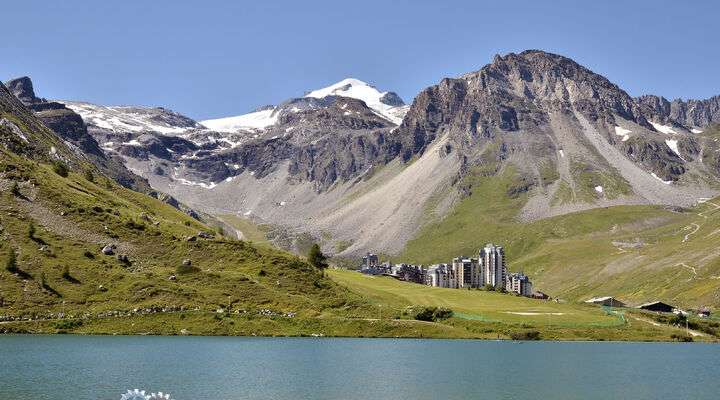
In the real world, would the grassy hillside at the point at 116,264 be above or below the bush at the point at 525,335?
above

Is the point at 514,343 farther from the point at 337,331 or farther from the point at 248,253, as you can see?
the point at 248,253

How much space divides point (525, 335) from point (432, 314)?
773 inches

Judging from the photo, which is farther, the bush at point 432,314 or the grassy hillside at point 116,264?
the bush at point 432,314

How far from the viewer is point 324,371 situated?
283ft

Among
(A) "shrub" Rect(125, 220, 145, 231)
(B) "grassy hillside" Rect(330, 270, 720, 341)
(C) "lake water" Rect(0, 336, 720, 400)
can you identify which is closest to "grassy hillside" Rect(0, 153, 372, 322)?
(A) "shrub" Rect(125, 220, 145, 231)

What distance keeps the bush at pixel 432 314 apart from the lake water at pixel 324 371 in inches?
1282

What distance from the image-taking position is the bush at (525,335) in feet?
525

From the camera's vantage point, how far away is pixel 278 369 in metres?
86.6

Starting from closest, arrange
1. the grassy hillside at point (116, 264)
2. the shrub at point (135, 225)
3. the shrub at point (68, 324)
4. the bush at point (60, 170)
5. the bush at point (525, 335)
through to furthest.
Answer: the shrub at point (68, 324)
the grassy hillside at point (116, 264)
the shrub at point (135, 225)
the bush at point (525, 335)
the bush at point (60, 170)

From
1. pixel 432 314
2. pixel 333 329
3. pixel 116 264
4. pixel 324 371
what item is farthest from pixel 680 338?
pixel 116 264

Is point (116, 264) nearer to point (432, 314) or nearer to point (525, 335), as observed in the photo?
point (432, 314)

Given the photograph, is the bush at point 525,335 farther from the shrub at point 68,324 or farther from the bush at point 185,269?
the shrub at point 68,324

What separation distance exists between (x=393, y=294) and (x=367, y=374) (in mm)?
111420

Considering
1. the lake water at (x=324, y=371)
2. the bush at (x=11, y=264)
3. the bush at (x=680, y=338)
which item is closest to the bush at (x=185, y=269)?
the lake water at (x=324, y=371)
